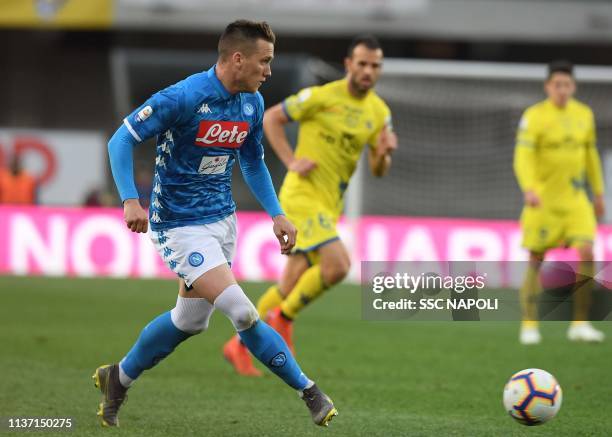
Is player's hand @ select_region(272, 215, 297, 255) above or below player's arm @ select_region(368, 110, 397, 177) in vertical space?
below

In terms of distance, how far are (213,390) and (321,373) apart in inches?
41.5

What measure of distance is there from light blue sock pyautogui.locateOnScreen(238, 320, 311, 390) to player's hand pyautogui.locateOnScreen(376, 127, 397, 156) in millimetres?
2441

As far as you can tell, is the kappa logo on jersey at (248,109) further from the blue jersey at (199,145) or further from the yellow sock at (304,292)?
the yellow sock at (304,292)

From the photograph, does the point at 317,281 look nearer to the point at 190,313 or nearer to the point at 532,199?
the point at 190,313

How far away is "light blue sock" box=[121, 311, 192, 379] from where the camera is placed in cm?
573

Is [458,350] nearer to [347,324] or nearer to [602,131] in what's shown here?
[347,324]

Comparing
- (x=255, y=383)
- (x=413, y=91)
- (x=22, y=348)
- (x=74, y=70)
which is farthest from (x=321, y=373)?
(x=74, y=70)

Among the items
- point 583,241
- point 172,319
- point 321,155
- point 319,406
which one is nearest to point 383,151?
point 321,155

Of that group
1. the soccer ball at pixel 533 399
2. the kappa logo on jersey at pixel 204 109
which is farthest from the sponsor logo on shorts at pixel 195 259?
the soccer ball at pixel 533 399

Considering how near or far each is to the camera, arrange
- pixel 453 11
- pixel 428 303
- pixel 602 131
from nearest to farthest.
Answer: pixel 428 303, pixel 602 131, pixel 453 11

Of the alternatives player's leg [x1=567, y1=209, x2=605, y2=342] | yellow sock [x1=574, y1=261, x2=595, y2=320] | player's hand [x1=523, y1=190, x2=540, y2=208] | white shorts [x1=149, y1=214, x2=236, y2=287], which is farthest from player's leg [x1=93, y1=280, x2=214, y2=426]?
player's leg [x1=567, y1=209, x2=605, y2=342]

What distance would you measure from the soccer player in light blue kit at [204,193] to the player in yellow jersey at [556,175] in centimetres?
487

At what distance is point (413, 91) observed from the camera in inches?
683

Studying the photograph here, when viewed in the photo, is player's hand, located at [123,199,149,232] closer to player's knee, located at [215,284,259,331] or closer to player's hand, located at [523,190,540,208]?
player's knee, located at [215,284,259,331]
